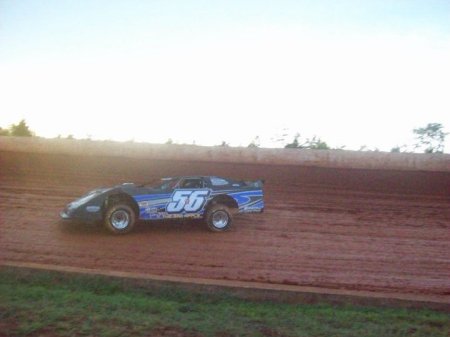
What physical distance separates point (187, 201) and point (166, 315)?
472 cm

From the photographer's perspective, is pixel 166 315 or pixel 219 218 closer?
pixel 166 315

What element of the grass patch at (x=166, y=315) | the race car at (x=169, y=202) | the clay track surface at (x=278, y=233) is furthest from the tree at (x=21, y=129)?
the grass patch at (x=166, y=315)

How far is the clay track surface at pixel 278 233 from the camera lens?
328 inches

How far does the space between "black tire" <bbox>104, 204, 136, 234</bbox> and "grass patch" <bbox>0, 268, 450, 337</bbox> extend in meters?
2.61

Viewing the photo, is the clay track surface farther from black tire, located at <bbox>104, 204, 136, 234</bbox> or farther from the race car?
the race car

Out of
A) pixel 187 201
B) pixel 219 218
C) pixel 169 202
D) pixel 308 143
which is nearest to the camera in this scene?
pixel 169 202

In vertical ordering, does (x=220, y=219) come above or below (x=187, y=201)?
below

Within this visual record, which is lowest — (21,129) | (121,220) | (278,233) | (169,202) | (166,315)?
(166,315)

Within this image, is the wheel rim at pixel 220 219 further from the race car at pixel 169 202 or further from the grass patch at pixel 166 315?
the grass patch at pixel 166 315

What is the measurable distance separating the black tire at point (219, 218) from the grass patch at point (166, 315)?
3.34 metres

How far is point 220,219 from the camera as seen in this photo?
10430mm

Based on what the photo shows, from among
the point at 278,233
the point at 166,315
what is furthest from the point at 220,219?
the point at 166,315

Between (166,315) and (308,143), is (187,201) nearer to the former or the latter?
(166,315)

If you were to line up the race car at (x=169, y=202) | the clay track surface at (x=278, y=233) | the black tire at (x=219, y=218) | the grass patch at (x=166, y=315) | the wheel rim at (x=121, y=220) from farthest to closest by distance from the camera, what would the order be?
1. the black tire at (x=219, y=218)
2. the wheel rim at (x=121, y=220)
3. the race car at (x=169, y=202)
4. the clay track surface at (x=278, y=233)
5. the grass patch at (x=166, y=315)
